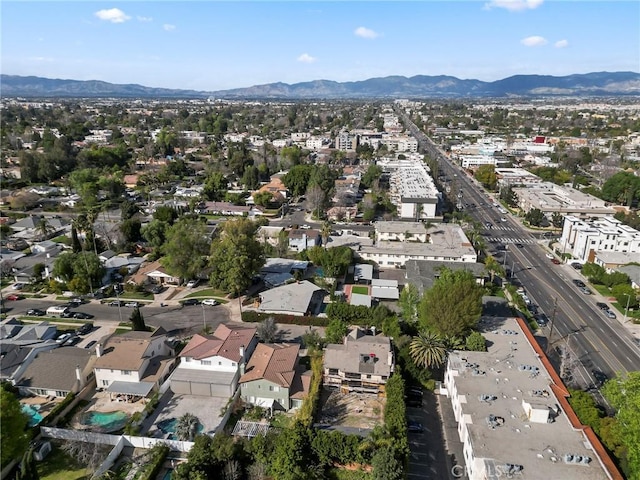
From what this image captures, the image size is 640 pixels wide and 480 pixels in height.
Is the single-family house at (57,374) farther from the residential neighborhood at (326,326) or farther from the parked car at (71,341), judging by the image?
the parked car at (71,341)

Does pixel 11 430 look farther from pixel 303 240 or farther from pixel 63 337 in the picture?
pixel 303 240

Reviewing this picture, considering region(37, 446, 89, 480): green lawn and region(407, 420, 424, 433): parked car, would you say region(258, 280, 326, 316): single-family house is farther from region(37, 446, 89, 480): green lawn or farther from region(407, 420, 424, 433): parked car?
region(37, 446, 89, 480): green lawn

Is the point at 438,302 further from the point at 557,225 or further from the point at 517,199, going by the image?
the point at 517,199

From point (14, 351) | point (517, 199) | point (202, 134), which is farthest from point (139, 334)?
point (202, 134)

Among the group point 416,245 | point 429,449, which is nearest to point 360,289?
point 416,245

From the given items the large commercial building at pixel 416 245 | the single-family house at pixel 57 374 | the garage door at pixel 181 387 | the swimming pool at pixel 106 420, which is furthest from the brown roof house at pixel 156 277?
the large commercial building at pixel 416 245
